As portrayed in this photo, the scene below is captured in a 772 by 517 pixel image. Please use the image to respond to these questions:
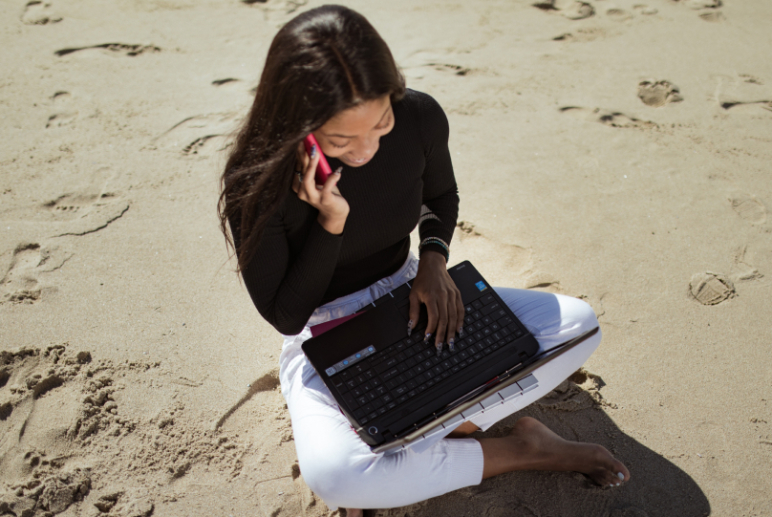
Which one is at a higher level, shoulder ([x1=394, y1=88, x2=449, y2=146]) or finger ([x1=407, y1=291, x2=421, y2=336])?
shoulder ([x1=394, y1=88, x2=449, y2=146])

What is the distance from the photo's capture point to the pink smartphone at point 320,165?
1.39 metres

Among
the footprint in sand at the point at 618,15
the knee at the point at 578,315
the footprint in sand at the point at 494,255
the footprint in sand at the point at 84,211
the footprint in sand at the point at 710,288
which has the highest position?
the footprint in sand at the point at 618,15

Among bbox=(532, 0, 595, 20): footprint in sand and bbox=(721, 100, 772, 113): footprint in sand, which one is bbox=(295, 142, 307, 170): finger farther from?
bbox=(532, 0, 595, 20): footprint in sand

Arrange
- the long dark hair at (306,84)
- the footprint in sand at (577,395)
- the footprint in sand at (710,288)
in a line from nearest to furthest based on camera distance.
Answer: the long dark hair at (306,84)
the footprint in sand at (577,395)
the footprint in sand at (710,288)

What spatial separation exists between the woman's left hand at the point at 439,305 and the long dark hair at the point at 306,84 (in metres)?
0.53

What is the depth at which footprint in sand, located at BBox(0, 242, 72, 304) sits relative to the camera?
232cm

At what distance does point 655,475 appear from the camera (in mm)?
1804

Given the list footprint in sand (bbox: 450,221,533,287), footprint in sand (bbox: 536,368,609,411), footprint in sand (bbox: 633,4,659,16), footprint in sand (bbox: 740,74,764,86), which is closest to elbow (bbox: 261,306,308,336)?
footprint in sand (bbox: 536,368,609,411)

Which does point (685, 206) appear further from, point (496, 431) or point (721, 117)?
point (496, 431)

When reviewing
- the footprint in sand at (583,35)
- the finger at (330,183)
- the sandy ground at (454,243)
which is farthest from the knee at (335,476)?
the footprint in sand at (583,35)

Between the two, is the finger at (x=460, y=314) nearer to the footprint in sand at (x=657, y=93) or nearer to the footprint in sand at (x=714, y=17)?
the footprint in sand at (x=657, y=93)

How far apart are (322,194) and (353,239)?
0.95ft

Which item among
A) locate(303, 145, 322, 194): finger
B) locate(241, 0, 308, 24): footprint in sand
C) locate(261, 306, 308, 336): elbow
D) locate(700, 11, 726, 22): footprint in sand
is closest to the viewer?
locate(303, 145, 322, 194): finger

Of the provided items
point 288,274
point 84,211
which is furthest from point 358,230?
point 84,211
